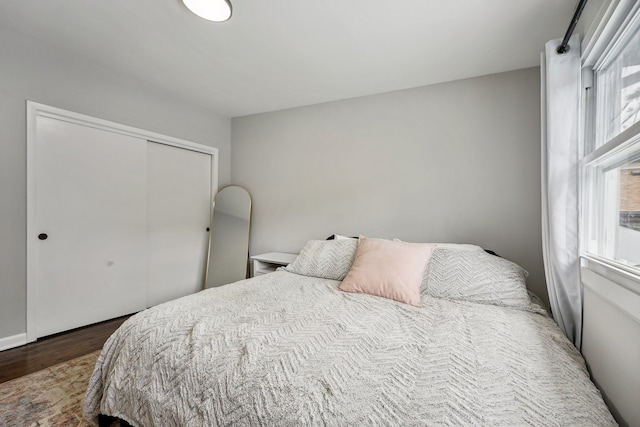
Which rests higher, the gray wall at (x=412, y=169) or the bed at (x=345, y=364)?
the gray wall at (x=412, y=169)

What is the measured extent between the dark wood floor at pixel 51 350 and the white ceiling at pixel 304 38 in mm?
2310

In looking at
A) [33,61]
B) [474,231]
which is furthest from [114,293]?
[474,231]

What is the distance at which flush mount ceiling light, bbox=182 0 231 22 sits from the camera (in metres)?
1.50

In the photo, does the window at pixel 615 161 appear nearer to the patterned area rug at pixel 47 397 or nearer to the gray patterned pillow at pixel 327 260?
the gray patterned pillow at pixel 327 260

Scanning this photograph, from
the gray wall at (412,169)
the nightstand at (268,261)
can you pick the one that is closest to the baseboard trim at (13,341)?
the nightstand at (268,261)

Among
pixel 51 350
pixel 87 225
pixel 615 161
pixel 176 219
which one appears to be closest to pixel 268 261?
pixel 176 219

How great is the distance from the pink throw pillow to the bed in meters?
0.10

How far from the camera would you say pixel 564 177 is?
4.75 feet

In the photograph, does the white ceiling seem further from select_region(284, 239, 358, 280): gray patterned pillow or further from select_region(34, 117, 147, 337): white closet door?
select_region(284, 239, 358, 280): gray patterned pillow

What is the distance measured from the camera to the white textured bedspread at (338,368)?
0.73 metres

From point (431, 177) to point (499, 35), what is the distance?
110cm

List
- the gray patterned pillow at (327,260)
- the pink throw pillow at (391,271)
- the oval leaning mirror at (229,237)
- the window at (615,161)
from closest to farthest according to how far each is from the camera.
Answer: the window at (615,161), the pink throw pillow at (391,271), the gray patterned pillow at (327,260), the oval leaning mirror at (229,237)

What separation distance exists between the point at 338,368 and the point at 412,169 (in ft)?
6.70

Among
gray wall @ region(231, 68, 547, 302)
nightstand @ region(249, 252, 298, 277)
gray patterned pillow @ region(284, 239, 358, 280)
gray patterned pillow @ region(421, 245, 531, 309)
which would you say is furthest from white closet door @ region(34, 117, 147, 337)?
gray patterned pillow @ region(421, 245, 531, 309)
